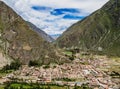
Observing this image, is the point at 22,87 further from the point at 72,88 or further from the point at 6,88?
the point at 72,88

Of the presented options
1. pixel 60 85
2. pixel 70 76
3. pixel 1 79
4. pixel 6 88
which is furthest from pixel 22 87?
pixel 70 76

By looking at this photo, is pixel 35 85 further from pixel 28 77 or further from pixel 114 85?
pixel 114 85

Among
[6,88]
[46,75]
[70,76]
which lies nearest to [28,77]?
[46,75]

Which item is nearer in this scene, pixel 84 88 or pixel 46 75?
pixel 84 88

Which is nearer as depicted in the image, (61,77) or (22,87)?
(22,87)

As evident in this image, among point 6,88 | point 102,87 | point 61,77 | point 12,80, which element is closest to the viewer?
point 6,88

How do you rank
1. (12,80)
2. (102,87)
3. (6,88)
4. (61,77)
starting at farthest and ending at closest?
(61,77)
(12,80)
(102,87)
(6,88)

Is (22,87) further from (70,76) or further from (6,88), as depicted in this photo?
(70,76)

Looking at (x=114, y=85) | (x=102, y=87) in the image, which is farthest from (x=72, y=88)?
(x=114, y=85)

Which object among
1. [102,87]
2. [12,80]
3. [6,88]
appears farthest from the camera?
[12,80]
